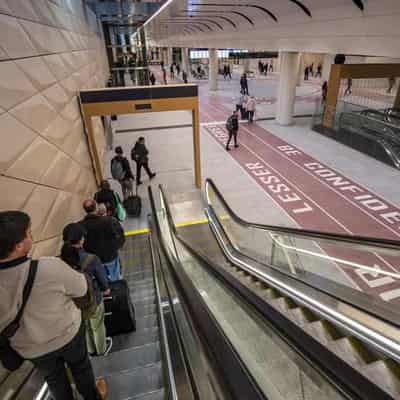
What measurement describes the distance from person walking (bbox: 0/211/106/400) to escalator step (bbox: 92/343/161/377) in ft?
1.69

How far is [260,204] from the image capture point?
7.08 m

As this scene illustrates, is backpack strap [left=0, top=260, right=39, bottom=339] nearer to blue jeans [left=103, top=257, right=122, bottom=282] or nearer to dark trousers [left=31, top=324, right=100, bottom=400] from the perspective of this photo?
dark trousers [left=31, top=324, right=100, bottom=400]

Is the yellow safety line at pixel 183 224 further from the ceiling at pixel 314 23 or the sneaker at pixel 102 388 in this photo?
the ceiling at pixel 314 23

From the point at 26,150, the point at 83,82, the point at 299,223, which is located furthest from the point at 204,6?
the point at 26,150

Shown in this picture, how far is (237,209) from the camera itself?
22.6 ft

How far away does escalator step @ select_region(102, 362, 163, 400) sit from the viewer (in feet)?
6.82

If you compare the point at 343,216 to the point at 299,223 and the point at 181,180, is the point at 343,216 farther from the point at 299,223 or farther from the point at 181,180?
the point at 181,180

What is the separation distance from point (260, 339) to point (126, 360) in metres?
1.26

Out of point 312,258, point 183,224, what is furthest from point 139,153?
point 312,258

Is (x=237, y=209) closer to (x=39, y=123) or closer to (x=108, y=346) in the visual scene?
(x=39, y=123)

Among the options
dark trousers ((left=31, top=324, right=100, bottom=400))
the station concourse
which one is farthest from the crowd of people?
the station concourse

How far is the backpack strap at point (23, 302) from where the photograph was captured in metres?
1.40

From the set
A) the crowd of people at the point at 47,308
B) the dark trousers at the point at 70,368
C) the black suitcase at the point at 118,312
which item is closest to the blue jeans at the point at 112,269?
the black suitcase at the point at 118,312

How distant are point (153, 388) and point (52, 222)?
102 inches
